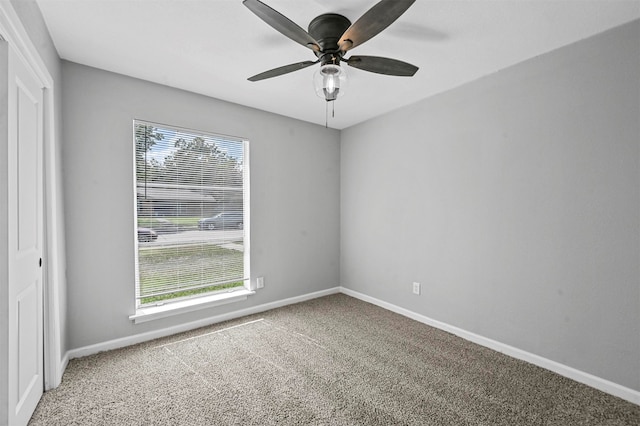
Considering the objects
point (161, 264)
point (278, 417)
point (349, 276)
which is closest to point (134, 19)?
point (161, 264)

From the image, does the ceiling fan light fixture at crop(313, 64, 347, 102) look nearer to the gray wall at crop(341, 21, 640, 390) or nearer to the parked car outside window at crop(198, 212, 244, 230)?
the gray wall at crop(341, 21, 640, 390)

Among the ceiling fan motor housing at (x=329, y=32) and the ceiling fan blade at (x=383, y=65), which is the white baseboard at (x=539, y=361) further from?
the ceiling fan motor housing at (x=329, y=32)

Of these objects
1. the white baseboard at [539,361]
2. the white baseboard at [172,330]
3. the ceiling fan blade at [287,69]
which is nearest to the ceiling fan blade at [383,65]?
the ceiling fan blade at [287,69]

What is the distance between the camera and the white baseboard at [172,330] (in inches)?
100

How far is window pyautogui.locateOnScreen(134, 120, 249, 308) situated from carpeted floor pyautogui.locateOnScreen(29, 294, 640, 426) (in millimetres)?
583

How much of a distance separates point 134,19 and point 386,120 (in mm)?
2699

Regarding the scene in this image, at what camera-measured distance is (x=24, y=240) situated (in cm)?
172

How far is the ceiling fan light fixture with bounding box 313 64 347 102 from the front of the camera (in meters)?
1.86

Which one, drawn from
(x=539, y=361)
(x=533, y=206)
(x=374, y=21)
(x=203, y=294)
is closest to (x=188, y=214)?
(x=203, y=294)

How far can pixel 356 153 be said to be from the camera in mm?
4156

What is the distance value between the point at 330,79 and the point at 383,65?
0.37 meters

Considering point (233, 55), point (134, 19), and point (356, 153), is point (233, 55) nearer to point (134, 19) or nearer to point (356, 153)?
point (134, 19)

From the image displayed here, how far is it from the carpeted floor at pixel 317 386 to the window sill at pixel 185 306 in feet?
0.80

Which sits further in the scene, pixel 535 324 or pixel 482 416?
pixel 535 324
